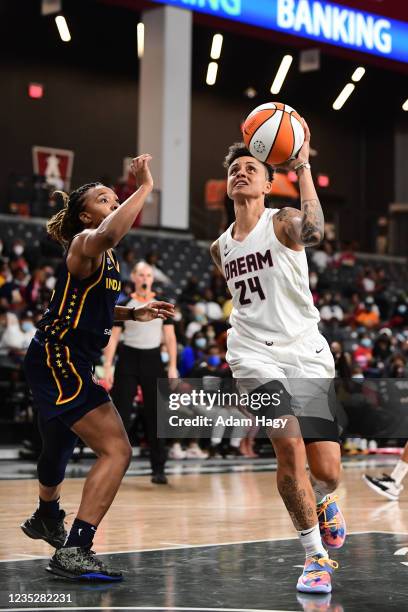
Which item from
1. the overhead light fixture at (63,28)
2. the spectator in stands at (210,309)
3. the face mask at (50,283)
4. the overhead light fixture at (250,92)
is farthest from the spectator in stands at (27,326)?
the overhead light fixture at (250,92)

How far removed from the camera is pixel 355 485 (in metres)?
10.9

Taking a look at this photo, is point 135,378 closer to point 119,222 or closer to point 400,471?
point 400,471

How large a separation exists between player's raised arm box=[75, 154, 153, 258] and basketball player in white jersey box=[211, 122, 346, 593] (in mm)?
615

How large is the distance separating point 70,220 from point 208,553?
6.57 feet

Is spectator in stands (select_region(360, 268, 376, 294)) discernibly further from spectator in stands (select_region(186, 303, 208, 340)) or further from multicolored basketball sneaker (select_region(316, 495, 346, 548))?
multicolored basketball sneaker (select_region(316, 495, 346, 548))

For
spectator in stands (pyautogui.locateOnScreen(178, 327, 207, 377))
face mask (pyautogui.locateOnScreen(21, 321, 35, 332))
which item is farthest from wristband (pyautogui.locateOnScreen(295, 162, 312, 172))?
face mask (pyautogui.locateOnScreen(21, 321, 35, 332))

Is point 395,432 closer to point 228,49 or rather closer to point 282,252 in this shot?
point 282,252

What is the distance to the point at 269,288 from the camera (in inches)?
205

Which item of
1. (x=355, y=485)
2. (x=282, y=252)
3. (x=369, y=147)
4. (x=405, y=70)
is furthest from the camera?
(x=369, y=147)

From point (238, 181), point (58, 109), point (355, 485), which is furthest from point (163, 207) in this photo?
point (238, 181)

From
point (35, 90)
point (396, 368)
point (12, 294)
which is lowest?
point (396, 368)

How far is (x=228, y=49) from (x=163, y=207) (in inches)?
307

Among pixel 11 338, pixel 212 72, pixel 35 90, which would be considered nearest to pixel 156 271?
pixel 11 338

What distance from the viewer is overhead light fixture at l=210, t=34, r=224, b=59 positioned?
25247 millimetres
